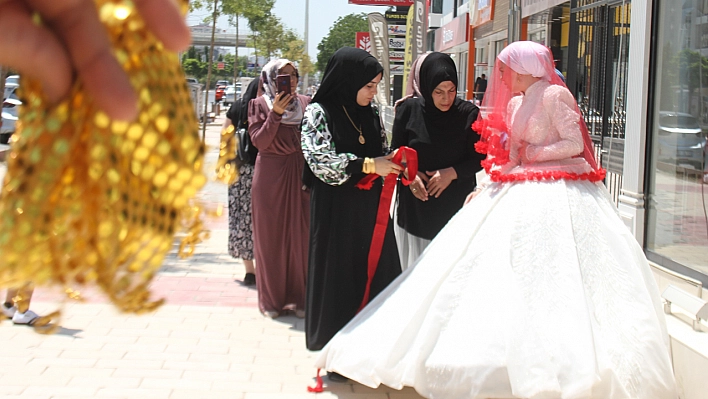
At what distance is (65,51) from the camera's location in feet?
2.11

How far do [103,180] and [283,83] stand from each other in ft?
15.3

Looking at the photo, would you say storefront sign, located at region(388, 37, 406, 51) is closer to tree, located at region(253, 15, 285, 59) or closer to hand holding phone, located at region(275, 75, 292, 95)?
tree, located at region(253, 15, 285, 59)

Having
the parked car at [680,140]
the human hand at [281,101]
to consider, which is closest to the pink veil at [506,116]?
the parked car at [680,140]

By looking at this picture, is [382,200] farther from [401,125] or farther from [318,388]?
[318,388]

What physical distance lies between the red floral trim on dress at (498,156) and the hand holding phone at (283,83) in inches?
55.2

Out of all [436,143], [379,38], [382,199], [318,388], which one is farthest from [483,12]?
[318,388]

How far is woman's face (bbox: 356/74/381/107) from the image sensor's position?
4.25 m

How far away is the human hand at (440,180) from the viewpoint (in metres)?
4.47

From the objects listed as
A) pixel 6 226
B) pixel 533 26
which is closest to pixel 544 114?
pixel 6 226

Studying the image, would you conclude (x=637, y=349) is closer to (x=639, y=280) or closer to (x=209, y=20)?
(x=639, y=280)

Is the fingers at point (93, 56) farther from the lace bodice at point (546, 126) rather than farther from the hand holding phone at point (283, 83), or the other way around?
the hand holding phone at point (283, 83)

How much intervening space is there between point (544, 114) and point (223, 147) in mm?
3119

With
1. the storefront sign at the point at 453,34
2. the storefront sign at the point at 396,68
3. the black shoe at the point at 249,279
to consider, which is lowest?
the black shoe at the point at 249,279

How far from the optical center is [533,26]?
22984mm
